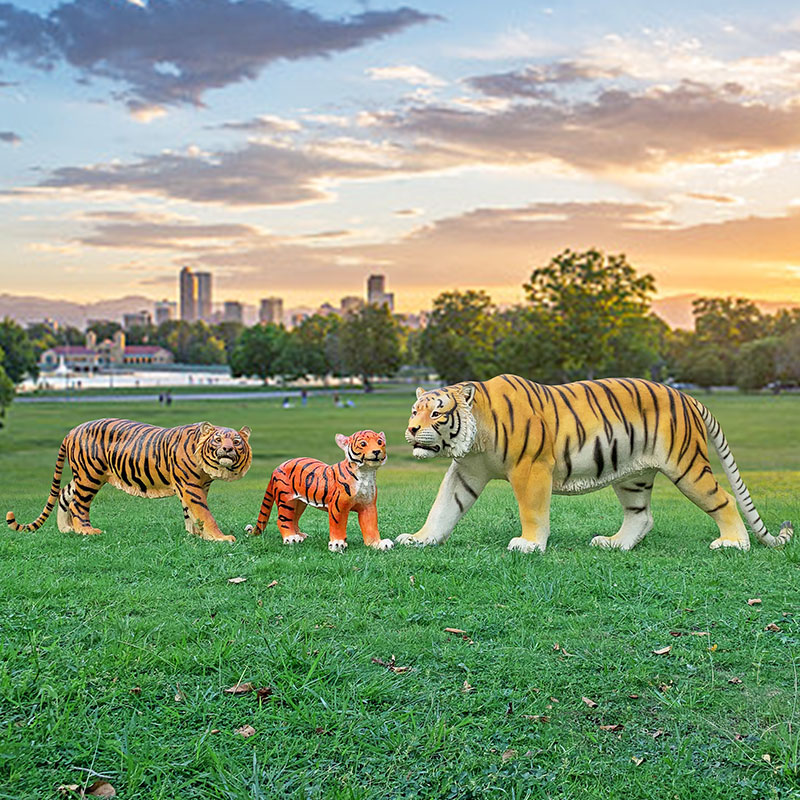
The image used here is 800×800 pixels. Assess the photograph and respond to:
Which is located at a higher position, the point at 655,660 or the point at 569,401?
the point at 569,401

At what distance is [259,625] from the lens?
6098mm

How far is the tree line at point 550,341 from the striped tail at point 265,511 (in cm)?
2276

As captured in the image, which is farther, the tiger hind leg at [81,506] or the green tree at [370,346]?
the green tree at [370,346]

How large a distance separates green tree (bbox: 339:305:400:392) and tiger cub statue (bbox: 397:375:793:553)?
217ft

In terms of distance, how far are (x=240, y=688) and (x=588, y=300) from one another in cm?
3998

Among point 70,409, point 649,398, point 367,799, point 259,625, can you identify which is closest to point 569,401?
point 649,398

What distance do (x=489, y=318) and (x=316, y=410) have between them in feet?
70.3

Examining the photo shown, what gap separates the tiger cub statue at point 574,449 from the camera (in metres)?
8.39

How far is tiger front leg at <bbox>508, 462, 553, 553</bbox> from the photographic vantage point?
841cm

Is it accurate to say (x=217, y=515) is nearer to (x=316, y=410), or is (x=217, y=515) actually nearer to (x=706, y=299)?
(x=316, y=410)

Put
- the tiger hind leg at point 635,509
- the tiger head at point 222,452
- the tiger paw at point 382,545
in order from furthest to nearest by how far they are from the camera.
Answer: the tiger hind leg at point 635,509
the tiger head at point 222,452
the tiger paw at point 382,545

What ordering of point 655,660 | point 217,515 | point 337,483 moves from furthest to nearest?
point 217,515 → point 337,483 → point 655,660

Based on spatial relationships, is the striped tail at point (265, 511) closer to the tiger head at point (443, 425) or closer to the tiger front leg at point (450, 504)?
the tiger front leg at point (450, 504)

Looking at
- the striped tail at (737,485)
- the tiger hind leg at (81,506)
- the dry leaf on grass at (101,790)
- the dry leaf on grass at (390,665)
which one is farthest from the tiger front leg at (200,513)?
the striped tail at (737,485)
